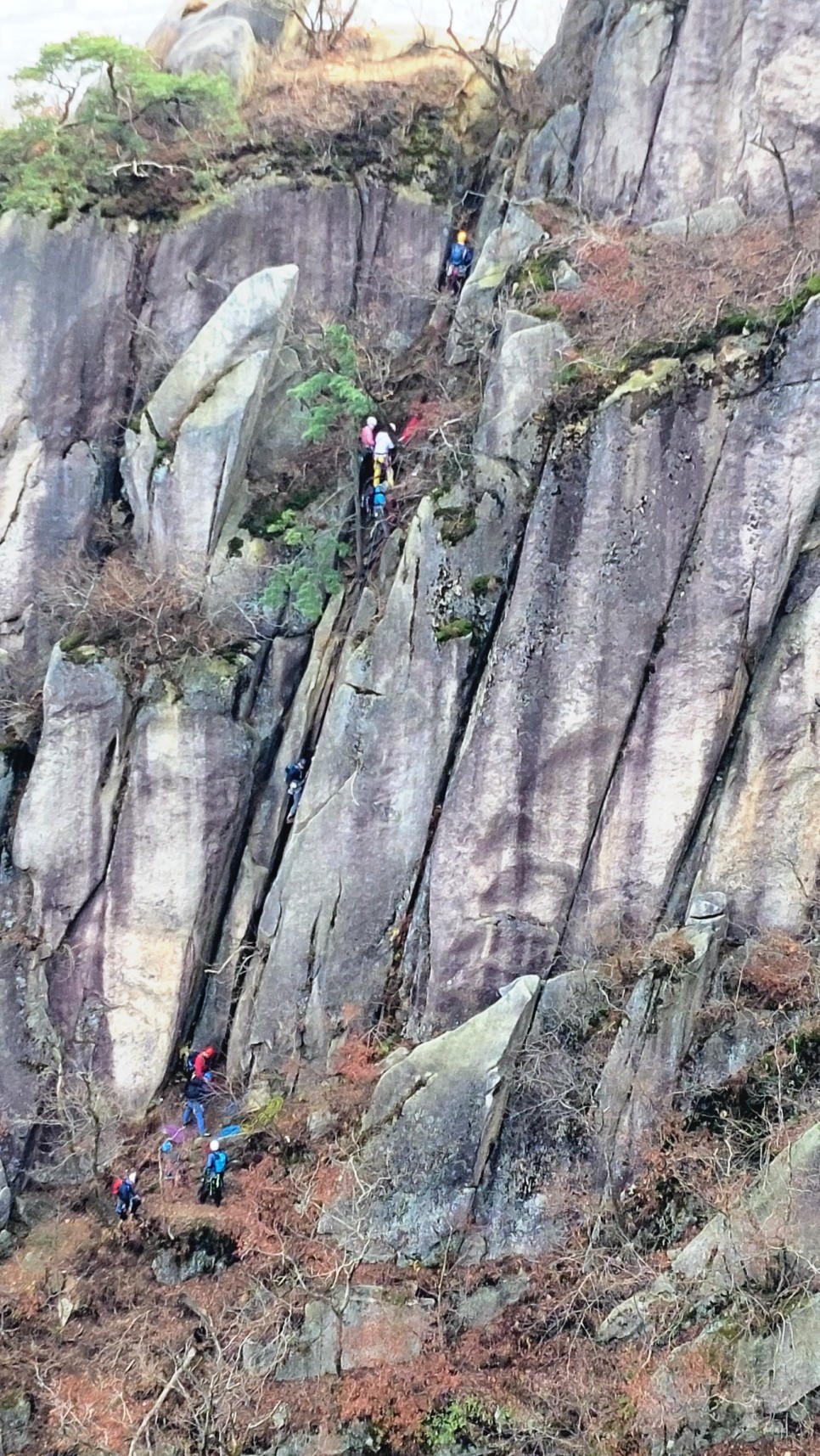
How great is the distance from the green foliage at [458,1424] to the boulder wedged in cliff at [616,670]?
4802mm

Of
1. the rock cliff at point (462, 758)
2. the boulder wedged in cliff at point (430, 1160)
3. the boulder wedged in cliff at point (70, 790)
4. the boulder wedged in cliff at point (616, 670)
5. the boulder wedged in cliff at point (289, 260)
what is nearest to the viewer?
the rock cliff at point (462, 758)

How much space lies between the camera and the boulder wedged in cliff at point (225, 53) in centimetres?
2019

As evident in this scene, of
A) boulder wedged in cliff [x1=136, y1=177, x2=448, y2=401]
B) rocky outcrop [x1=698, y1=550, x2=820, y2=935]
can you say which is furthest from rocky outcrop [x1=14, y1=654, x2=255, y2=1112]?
rocky outcrop [x1=698, y1=550, x2=820, y2=935]

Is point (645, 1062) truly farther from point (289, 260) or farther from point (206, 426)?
point (289, 260)

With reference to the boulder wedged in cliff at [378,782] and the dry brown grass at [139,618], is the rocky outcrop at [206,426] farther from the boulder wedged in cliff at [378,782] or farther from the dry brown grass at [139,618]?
the boulder wedged in cliff at [378,782]

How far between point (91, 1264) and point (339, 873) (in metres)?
6.80

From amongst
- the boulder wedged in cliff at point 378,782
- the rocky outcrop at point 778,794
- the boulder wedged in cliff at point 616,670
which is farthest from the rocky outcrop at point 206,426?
the rocky outcrop at point 778,794

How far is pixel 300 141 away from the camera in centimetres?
1891

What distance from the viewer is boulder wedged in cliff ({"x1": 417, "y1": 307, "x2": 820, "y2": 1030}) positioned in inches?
539

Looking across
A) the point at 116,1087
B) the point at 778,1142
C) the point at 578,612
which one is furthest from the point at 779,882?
the point at 116,1087

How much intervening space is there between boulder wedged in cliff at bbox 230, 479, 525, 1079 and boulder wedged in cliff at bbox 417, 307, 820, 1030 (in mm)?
560

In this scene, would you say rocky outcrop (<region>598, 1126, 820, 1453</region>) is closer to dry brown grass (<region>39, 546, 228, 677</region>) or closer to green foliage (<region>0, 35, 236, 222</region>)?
dry brown grass (<region>39, 546, 228, 677</region>)

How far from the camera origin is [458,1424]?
1177 centimetres

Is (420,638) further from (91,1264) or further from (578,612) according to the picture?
(91,1264)
